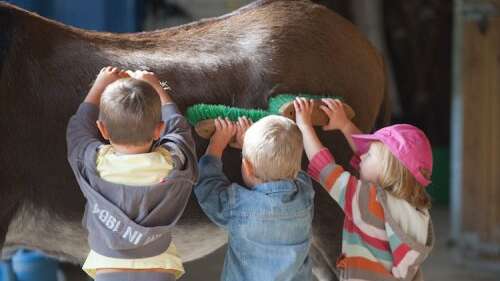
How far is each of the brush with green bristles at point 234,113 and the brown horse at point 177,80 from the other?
3.3 inches

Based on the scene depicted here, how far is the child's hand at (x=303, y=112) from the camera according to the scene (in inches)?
98.0

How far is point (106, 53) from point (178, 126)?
515mm

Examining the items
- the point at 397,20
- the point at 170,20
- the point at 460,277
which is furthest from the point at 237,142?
the point at 397,20

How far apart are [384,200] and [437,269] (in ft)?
9.72

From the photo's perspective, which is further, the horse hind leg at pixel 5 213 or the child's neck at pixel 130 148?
the horse hind leg at pixel 5 213

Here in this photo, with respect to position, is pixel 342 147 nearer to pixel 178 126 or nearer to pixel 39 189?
pixel 178 126

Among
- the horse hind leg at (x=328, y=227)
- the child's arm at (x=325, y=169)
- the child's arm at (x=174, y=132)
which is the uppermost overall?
the child's arm at (x=174, y=132)

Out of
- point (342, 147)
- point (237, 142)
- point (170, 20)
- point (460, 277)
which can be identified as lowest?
point (460, 277)

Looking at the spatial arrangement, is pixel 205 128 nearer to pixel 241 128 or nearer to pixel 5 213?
pixel 241 128

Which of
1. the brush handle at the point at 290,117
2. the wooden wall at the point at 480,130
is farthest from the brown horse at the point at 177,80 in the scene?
the wooden wall at the point at 480,130

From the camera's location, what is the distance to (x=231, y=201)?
2311 mm

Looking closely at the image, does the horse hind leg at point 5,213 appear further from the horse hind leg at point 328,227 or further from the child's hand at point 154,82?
the horse hind leg at point 328,227

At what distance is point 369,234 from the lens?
7.99ft

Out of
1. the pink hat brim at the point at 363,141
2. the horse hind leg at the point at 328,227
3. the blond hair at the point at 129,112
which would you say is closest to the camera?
the blond hair at the point at 129,112
